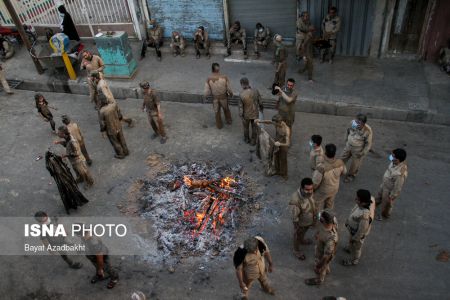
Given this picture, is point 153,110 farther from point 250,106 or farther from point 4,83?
point 4,83

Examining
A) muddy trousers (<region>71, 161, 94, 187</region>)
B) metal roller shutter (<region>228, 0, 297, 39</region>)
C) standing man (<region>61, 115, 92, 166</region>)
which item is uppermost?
metal roller shutter (<region>228, 0, 297, 39</region>)

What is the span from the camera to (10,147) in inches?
423

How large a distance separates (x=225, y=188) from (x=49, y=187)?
169 inches

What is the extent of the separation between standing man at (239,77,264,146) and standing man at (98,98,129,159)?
2.97m

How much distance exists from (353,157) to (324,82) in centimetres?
377

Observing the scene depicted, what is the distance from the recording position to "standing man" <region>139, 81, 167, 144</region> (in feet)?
31.1

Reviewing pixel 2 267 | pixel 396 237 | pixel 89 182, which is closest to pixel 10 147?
pixel 89 182

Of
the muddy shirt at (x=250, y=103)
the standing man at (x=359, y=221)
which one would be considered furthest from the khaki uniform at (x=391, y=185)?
the muddy shirt at (x=250, y=103)

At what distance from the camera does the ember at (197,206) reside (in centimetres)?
763

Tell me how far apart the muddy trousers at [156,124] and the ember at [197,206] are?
1.32m

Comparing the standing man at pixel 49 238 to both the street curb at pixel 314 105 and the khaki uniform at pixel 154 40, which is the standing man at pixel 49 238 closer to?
the street curb at pixel 314 105

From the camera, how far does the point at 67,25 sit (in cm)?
1369

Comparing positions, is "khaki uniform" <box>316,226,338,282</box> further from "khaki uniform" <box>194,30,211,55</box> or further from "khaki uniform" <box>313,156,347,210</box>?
"khaki uniform" <box>194,30,211,55</box>

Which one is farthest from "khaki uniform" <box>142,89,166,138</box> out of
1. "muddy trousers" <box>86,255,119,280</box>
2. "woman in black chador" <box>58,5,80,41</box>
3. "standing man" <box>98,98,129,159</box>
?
"woman in black chador" <box>58,5,80,41</box>
